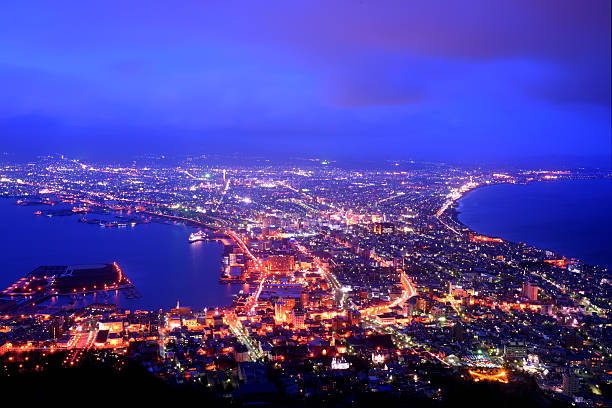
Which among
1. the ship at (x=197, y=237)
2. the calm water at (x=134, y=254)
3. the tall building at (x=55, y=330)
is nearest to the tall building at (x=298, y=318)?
the calm water at (x=134, y=254)

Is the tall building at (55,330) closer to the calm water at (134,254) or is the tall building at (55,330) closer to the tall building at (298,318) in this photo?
the calm water at (134,254)

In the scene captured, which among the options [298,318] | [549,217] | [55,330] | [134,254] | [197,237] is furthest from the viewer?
[549,217]

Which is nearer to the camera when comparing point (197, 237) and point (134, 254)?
point (134, 254)

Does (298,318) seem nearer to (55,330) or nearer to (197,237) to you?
(55,330)

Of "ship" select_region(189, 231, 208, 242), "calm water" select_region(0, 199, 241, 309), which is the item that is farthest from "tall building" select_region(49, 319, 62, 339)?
"ship" select_region(189, 231, 208, 242)

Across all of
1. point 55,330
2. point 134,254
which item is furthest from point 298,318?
point 134,254

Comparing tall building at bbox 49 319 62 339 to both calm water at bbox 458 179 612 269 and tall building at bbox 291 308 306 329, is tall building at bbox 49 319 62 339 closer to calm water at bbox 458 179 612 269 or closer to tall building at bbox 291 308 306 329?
tall building at bbox 291 308 306 329
